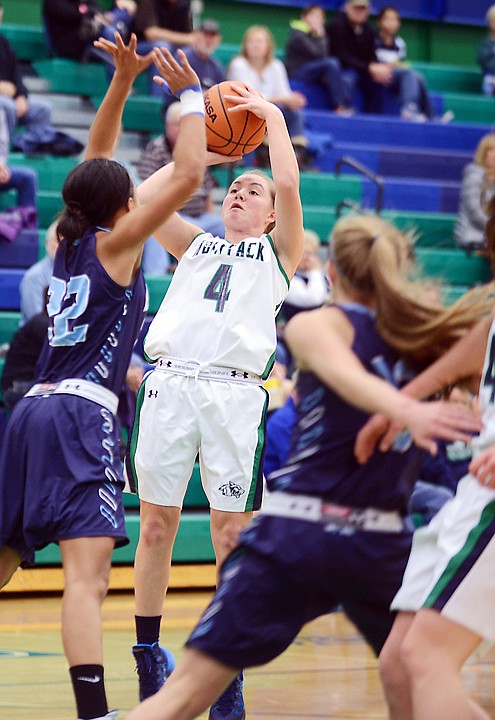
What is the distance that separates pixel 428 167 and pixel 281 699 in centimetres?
891

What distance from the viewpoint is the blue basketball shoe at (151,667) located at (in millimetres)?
4559

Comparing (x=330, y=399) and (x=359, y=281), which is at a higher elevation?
(x=359, y=281)

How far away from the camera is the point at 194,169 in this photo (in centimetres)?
388

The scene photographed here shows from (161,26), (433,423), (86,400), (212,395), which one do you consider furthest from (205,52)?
(433,423)

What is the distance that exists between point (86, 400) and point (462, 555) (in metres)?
1.43

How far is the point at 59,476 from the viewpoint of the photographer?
3871 mm

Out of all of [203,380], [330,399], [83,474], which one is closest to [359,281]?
Answer: [330,399]

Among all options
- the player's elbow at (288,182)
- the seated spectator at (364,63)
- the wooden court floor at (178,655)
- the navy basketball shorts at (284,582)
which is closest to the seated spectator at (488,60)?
the seated spectator at (364,63)

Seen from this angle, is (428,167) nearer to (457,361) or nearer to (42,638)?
(42,638)

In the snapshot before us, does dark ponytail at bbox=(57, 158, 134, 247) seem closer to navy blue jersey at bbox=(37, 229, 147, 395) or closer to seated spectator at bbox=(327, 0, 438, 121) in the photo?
navy blue jersey at bbox=(37, 229, 147, 395)

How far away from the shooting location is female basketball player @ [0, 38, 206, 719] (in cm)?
380

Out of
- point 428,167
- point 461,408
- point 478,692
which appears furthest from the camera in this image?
point 428,167

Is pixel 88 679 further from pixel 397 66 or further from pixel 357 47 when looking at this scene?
pixel 397 66

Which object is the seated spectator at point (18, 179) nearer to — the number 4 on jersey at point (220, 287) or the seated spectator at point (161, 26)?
the seated spectator at point (161, 26)
